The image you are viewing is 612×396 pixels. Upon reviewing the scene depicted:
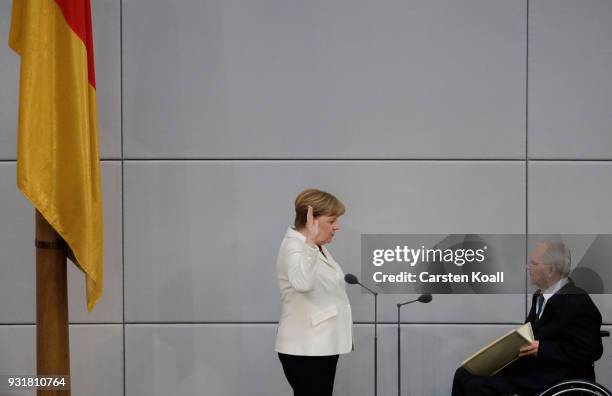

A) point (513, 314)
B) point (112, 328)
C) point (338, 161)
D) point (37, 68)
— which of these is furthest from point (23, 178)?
point (513, 314)

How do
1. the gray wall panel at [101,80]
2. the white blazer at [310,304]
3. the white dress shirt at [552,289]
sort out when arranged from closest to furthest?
the white blazer at [310,304], the white dress shirt at [552,289], the gray wall panel at [101,80]

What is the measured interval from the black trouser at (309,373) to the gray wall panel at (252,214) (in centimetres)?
91

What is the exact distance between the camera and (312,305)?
339 cm

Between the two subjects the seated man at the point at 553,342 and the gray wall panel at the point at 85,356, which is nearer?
the seated man at the point at 553,342

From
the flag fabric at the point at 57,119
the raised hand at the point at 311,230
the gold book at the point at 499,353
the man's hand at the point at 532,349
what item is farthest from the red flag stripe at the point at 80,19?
the man's hand at the point at 532,349

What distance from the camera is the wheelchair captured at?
11.0 ft

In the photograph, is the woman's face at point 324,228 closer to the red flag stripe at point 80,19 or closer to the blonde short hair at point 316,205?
the blonde short hair at point 316,205

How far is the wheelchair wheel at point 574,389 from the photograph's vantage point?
11.0 ft

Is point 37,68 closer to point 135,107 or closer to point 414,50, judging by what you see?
point 135,107

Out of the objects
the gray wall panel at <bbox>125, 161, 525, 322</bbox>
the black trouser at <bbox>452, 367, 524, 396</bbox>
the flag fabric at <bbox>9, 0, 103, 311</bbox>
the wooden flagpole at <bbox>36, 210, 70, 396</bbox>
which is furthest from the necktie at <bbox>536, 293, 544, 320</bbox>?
the wooden flagpole at <bbox>36, 210, 70, 396</bbox>

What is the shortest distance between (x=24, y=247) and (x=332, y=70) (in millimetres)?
2122

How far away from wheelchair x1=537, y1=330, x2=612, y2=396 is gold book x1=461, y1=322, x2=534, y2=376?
0.23m

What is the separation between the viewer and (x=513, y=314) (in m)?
4.28

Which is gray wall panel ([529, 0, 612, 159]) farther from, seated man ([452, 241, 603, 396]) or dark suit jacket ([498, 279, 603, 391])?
dark suit jacket ([498, 279, 603, 391])
